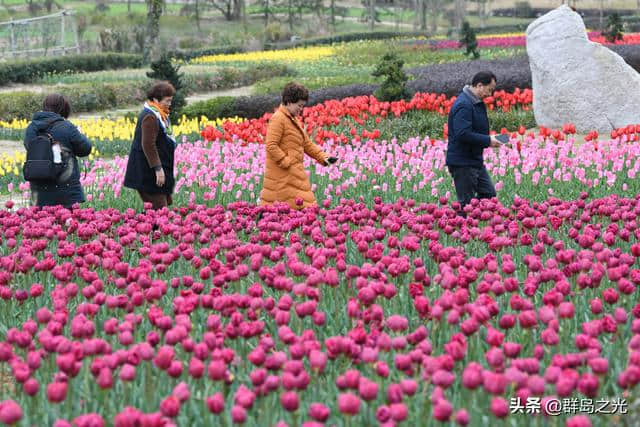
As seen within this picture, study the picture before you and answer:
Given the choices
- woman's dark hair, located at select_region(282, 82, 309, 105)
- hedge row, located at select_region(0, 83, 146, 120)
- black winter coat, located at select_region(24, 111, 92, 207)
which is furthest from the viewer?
hedge row, located at select_region(0, 83, 146, 120)

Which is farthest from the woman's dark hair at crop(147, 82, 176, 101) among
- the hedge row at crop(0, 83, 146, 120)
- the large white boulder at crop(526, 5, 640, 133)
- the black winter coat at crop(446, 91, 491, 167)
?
the hedge row at crop(0, 83, 146, 120)

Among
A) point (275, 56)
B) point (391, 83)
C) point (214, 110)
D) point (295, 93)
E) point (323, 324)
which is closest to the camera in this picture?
point (323, 324)

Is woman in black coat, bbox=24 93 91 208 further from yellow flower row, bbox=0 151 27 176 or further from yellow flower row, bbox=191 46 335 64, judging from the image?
yellow flower row, bbox=191 46 335 64

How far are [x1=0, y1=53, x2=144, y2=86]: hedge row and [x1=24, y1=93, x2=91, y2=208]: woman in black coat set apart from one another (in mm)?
23283

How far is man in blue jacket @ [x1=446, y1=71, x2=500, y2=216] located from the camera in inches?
301

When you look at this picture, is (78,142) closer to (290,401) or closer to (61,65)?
(290,401)

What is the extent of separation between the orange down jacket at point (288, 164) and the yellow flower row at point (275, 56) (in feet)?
100

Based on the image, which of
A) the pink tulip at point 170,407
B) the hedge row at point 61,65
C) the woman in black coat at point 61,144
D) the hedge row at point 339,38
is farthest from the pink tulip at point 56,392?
the hedge row at point 339,38

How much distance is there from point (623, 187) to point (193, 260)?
15.9ft

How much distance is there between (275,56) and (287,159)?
112 feet

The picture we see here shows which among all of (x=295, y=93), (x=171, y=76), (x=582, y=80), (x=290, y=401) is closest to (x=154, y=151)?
(x=295, y=93)

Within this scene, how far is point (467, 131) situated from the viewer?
303 inches

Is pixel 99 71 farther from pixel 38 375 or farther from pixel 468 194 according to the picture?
pixel 38 375

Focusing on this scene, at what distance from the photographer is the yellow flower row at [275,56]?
39.6 metres
